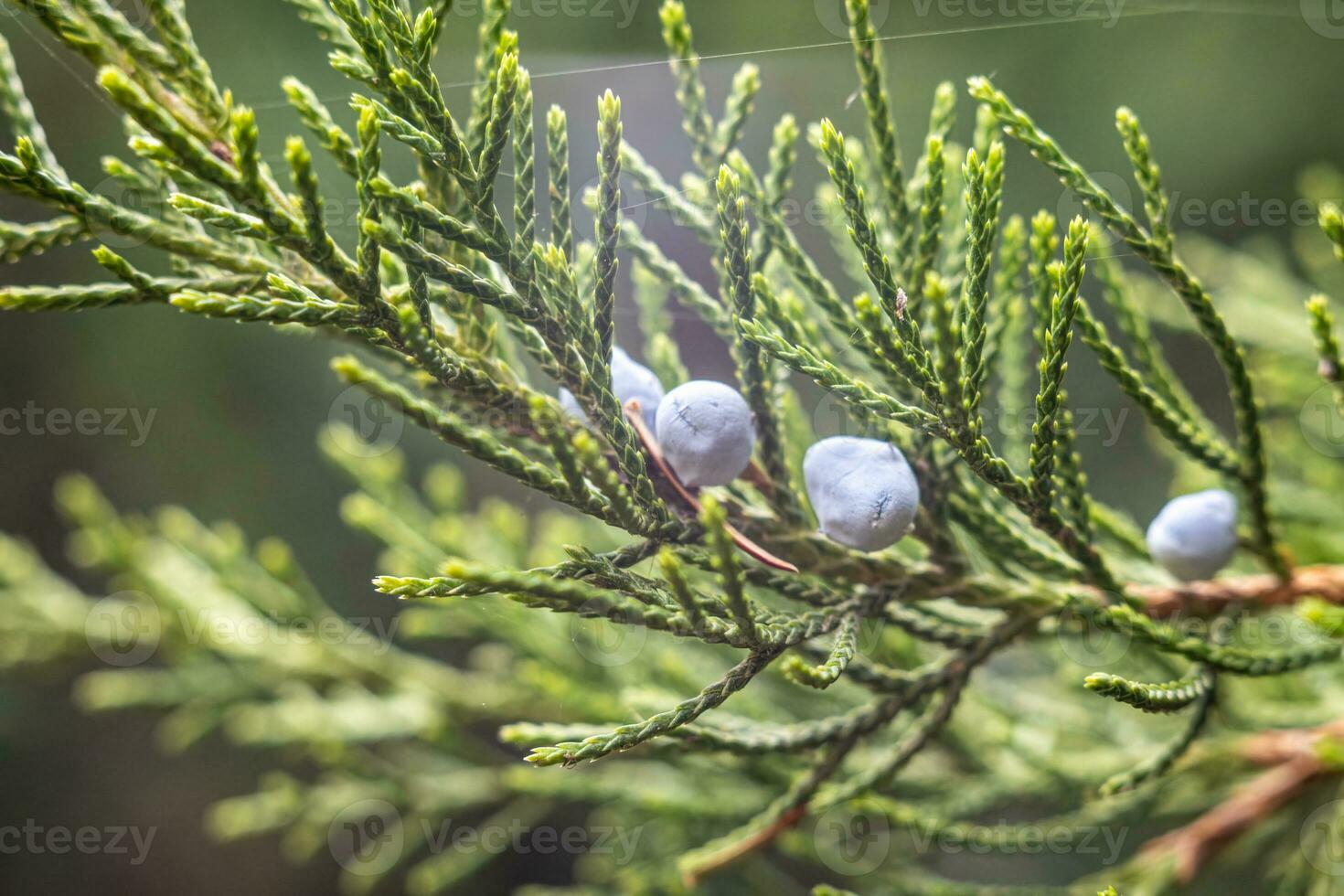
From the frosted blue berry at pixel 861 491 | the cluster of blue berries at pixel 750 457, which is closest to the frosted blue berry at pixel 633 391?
the cluster of blue berries at pixel 750 457

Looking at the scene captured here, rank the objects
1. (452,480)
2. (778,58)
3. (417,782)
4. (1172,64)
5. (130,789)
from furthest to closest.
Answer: (130,789)
(1172,64)
(417,782)
(452,480)
(778,58)

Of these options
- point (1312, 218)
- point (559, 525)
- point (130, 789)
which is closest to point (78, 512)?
point (559, 525)

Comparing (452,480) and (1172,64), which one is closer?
(452,480)

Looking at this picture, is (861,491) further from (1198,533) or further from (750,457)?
(1198,533)

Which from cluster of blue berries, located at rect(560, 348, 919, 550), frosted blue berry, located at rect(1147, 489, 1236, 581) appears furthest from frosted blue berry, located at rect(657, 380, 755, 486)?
frosted blue berry, located at rect(1147, 489, 1236, 581)

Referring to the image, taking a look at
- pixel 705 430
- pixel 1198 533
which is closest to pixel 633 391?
pixel 705 430

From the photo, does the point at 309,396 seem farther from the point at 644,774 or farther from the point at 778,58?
the point at 778,58

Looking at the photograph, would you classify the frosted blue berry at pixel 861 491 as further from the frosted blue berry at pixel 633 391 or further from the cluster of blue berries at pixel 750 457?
the frosted blue berry at pixel 633 391

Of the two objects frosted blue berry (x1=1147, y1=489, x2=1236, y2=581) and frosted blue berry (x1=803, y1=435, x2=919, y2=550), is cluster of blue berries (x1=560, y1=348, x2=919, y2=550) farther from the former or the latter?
frosted blue berry (x1=1147, y1=489, x2=1236, y2=581)
